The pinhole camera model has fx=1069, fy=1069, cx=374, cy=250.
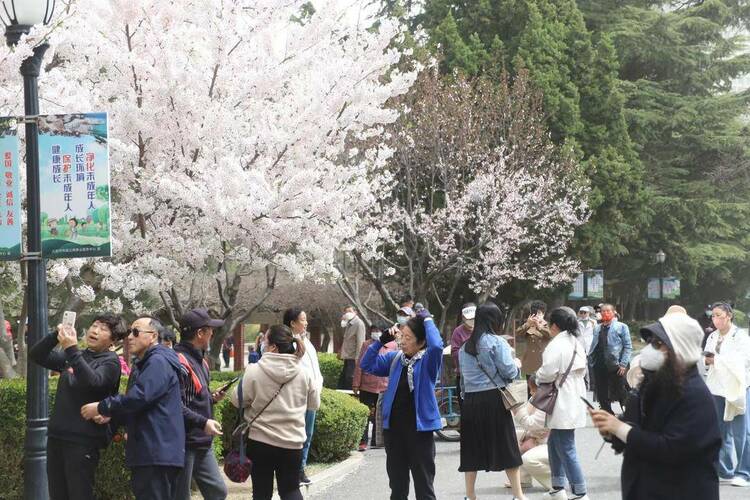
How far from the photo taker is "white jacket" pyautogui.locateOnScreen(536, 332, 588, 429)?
9.28 m

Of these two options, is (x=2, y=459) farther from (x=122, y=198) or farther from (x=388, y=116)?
(x=388, y=116)

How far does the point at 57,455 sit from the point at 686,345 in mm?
4324

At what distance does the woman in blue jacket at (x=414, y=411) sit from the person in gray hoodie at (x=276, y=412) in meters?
0.81

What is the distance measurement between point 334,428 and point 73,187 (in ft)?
16.8

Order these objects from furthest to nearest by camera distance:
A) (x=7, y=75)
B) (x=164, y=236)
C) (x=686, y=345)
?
(x=164, y=236)
(x=7, y=75)
(x=686, y=345)

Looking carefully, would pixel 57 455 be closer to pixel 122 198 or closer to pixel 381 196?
pixel 122 198

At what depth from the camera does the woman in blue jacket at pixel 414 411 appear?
8062 millimetres

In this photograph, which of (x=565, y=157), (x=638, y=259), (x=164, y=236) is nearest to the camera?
(x=164, y=236)

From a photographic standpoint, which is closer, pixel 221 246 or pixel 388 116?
pixel 221 246

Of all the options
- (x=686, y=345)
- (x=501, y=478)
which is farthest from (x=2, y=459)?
(x=686, y=345)

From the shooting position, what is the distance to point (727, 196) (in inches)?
1661

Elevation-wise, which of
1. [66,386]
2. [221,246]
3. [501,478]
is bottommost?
[501,478]

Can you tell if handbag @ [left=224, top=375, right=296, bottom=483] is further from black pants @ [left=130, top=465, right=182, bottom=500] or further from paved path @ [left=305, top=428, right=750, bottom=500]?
paved path @ [left=305, top=428, right=750, bottom=500]

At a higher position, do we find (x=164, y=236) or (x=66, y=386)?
(x=164, y=236)
